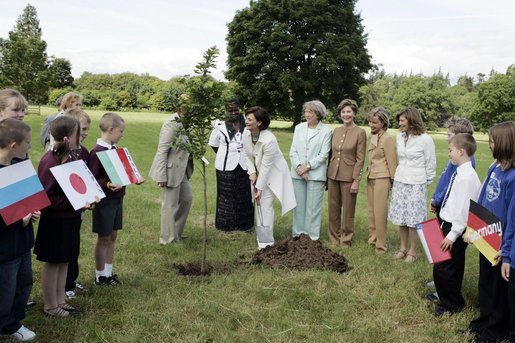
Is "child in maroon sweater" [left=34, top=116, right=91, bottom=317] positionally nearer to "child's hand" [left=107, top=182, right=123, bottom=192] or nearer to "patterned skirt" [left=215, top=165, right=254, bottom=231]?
"child's hand" [left=107, top=182, right=123, bottom=192]

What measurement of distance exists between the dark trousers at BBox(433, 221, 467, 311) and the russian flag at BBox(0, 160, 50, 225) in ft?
13.2

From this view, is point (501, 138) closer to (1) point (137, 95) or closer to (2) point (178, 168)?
(2) point (178, 168)

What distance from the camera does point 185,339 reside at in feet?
13.6

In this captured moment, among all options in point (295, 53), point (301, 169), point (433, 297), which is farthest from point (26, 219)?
point (295, 53)

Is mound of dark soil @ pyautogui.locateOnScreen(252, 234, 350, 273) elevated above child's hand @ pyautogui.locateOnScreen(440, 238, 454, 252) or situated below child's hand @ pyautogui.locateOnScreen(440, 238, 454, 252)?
below

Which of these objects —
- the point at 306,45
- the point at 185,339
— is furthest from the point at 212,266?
the point at 306,45

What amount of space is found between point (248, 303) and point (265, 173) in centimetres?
250

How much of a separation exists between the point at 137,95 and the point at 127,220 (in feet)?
200

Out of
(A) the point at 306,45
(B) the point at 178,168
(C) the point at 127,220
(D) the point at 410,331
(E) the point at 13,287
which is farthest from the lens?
(A) the point at 306,45

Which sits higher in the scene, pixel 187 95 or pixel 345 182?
pixel 187 95

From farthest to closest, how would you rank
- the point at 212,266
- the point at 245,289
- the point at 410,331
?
1. the point at 212,266
2. the point at 245,289
3. the point at 410,331

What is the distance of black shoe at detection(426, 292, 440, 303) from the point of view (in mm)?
5324

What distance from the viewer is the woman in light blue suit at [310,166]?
7672mm

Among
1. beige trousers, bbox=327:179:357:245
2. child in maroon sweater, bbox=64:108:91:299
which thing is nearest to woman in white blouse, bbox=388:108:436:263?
beige trousers, bbox=327:179:357:245
